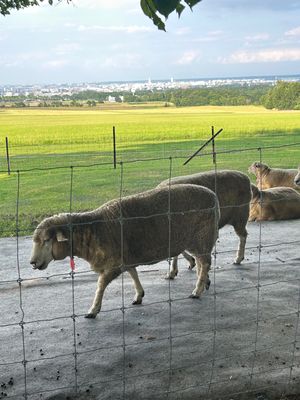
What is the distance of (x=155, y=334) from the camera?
5805 mm

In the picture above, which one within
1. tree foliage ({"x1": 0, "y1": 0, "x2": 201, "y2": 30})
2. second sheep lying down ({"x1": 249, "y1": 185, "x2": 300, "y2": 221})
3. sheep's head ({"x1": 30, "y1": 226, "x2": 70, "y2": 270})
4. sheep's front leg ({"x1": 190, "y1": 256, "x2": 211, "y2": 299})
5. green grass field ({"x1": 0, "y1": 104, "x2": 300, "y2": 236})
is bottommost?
green grass field ({"x1": 0, "y1": 104, "x2": 300, "y2": 236})

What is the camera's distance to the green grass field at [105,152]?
1538 centimetres

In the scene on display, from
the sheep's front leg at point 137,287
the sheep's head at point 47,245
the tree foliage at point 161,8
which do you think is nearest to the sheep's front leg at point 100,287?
the sheep's front leg at point 137,287

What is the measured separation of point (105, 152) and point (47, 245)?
76.9 feet

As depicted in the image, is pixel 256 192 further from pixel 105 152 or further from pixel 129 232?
pixel 105 152

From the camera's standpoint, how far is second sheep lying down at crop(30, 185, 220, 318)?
20.2 ft

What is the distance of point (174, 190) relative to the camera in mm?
6477

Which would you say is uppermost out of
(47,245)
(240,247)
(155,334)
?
(47,245)

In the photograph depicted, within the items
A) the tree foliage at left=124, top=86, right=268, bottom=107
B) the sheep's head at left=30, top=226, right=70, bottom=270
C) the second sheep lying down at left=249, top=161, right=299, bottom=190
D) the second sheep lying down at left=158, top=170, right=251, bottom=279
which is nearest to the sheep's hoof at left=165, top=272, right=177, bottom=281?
the second sheep lying down at left=158, top=170, right=251, bottom=279

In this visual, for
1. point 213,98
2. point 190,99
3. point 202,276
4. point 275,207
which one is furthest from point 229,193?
point 213,98

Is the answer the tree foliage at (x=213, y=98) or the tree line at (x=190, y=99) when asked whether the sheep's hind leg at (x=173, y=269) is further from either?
the tree foliage at (x=213, y=98)

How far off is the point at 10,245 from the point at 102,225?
13.6 feet

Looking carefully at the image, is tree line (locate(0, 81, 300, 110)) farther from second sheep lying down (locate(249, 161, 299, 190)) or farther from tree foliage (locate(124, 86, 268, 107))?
second sheep lying down (locate(249, 161, 299, 190))

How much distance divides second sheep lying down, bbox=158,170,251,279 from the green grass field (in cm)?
50
